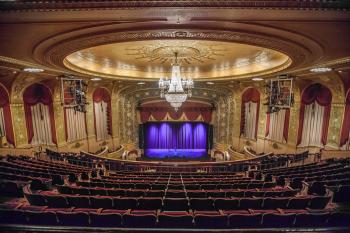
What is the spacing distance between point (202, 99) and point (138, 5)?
643 inches

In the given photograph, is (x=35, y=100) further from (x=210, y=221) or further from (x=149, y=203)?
(x=210, y=221)

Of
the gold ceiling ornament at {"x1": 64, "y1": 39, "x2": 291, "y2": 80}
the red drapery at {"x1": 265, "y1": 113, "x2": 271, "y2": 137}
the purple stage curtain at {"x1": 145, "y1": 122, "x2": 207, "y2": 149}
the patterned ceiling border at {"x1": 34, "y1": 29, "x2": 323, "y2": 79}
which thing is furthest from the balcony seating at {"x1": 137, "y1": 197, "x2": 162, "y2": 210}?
the purple stage curtain at {"x1": 145, "y1": 122, "x2": 207, "y2": 149}

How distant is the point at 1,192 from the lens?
5.69 metres

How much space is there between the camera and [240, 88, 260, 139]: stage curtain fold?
1650 centimetres

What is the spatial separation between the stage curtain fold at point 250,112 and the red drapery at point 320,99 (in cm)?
353

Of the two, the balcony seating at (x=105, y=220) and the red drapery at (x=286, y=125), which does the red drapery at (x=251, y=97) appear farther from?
the balcony seating at (x=105, y=220)

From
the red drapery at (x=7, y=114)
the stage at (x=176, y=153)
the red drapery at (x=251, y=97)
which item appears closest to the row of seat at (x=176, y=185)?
the red drapery at (x=7, y=114)

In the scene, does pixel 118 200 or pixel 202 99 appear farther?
pixel 202 99

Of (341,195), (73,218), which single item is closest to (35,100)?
(73,218)

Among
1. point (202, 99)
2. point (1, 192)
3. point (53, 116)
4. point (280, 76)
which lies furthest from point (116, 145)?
point (280, 76)

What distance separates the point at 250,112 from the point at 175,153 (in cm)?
899

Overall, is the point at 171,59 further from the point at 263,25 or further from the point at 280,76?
the point at 263,25

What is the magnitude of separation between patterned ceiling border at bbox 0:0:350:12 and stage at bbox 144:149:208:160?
17.8m

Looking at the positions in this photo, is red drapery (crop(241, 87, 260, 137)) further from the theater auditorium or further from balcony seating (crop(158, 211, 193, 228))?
balcony seating (crop(158, 211, 193, 228))
